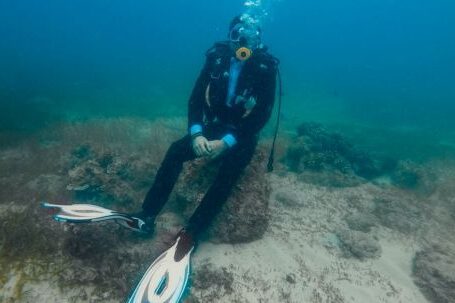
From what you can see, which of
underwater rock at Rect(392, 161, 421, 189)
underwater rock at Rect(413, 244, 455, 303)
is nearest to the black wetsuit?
underwater rock at Rect(413, 244, 455, 303)

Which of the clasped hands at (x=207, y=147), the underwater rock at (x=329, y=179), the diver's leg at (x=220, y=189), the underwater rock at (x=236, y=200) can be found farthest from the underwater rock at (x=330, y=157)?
the clasped hands at (x=207, y=147)

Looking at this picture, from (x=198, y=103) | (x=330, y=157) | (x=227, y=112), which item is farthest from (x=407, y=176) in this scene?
(x=198, y=103)

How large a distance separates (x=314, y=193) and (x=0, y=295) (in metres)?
6.60

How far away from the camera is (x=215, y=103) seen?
5898 mm

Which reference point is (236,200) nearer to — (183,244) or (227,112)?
(183,244)

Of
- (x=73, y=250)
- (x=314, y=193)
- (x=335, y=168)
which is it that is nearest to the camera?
(x=73, y=250)

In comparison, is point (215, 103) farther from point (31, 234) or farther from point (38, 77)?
point (38, 77)

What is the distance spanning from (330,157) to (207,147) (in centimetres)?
626

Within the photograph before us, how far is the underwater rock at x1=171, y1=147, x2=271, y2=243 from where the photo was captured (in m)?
5.45

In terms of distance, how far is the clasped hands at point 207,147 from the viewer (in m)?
5.07

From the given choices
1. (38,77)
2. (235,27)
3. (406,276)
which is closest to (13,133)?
(235,27)

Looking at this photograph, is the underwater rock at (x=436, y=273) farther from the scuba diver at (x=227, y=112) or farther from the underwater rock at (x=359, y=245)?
the scuba diver at (x=227, y=112)

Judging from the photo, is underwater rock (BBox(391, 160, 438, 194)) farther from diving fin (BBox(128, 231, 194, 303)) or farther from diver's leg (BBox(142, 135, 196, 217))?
diving fin (BBox(128, 231, 194, 303))

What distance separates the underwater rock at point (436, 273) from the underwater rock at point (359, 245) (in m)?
0.66
